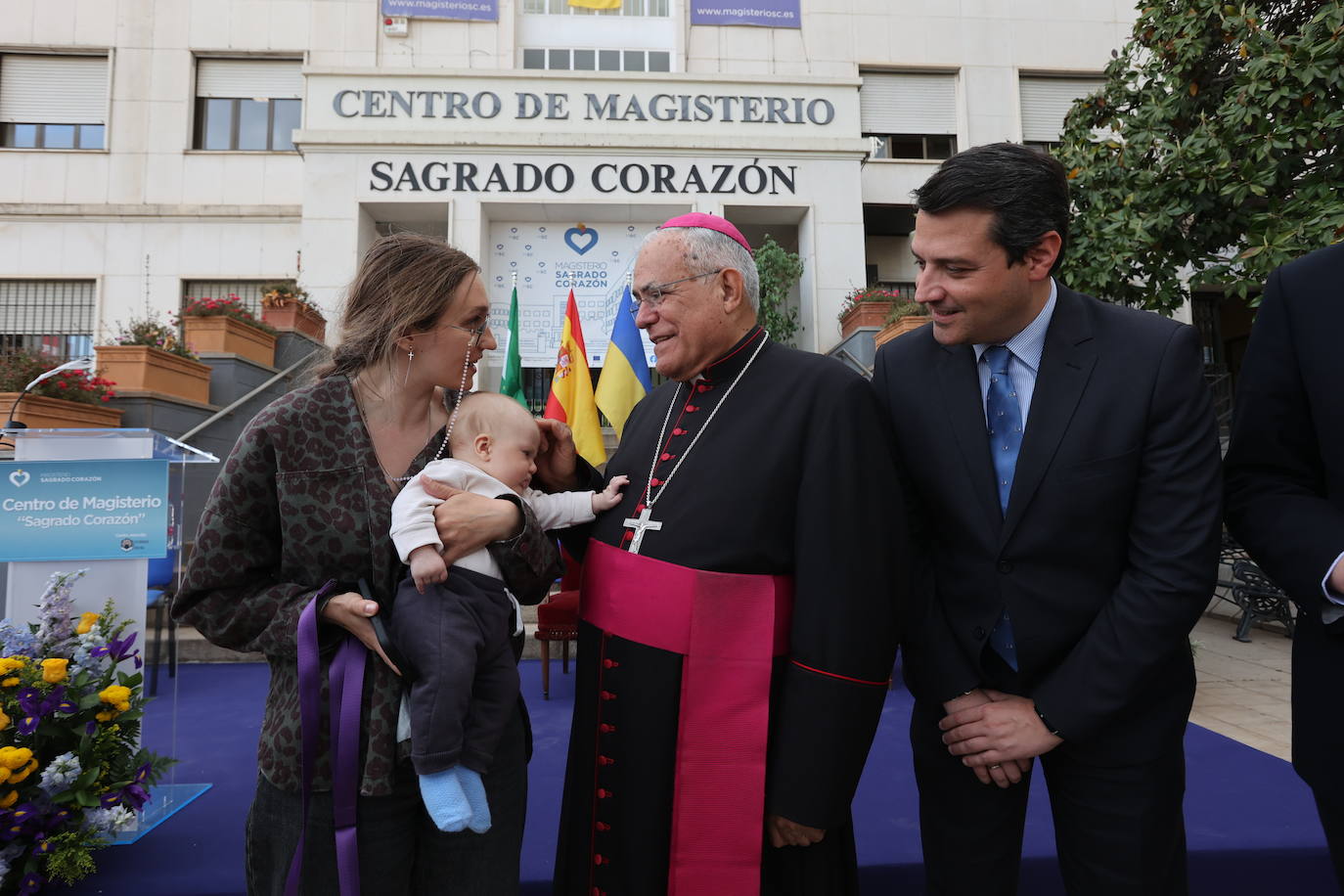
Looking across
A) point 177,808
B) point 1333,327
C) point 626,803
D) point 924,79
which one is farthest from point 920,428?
point 924,79

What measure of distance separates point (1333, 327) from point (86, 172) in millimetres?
17575

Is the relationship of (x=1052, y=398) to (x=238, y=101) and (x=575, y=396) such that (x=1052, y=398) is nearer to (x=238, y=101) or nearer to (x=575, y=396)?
(x=575, y=396)

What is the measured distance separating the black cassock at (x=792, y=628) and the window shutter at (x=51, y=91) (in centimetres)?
1706

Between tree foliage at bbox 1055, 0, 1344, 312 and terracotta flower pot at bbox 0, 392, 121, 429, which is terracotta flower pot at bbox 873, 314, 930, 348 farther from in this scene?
terracotta flower pot at bbox 0, 392, 121, 429

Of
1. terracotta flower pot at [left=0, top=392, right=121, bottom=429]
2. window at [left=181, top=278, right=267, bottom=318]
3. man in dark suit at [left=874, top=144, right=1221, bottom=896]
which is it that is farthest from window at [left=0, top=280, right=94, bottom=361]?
man in dark suit at [left=874, top=144, right=1221, bottom=896]

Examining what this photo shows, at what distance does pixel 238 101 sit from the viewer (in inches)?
558

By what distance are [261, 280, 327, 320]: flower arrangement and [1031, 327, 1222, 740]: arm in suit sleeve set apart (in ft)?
36.4

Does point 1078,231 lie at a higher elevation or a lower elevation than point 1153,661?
higher

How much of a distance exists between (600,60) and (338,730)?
14755 millimetres

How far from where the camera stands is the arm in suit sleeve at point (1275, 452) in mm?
1608

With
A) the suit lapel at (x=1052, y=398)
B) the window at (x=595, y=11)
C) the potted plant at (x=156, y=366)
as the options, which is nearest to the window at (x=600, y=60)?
the window at (x=595, y=11)

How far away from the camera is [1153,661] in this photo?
5.33ft

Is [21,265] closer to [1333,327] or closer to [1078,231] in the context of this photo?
[1078,231]

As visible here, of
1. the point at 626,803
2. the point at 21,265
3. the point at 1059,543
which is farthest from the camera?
the point at 21,265
